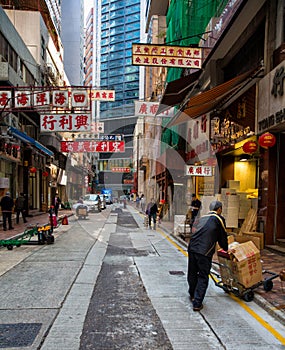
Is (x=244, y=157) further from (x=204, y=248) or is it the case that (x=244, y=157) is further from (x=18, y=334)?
(x=18, y=334)

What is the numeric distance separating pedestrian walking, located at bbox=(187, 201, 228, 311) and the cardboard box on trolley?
272 millimetres

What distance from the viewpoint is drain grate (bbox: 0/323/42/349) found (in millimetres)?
4065

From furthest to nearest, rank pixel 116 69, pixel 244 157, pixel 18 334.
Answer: pixel 116 69, pixel 244 157, pixel 18 334

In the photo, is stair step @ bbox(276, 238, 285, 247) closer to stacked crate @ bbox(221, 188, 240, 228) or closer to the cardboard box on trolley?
stacked crate @ bbox(221, 188, 240, 228)

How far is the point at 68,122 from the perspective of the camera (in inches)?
610

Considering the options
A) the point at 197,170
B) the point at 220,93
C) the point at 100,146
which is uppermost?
the point at 220,93

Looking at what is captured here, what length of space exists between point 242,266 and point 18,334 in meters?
3.44

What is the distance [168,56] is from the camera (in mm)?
12164

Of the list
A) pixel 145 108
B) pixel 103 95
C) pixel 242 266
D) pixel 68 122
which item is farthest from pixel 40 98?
pixel 242 266

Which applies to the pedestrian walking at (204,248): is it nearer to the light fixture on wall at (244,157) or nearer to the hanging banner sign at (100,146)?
the light fixture on wall at (244,157)

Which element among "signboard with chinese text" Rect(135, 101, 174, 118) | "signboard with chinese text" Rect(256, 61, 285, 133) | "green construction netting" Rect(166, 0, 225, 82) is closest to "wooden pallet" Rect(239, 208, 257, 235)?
"signboard with chinese text" Rect(256, 61, 285, 133)

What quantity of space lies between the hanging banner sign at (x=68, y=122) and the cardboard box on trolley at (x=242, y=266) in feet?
→ 35.3

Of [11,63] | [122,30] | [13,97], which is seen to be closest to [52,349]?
[13,97]

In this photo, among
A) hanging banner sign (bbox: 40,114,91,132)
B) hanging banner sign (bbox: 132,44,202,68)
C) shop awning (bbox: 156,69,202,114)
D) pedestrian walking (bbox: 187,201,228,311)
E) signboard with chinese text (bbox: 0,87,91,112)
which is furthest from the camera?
shop awning (bbox: 156,69,202,114)
